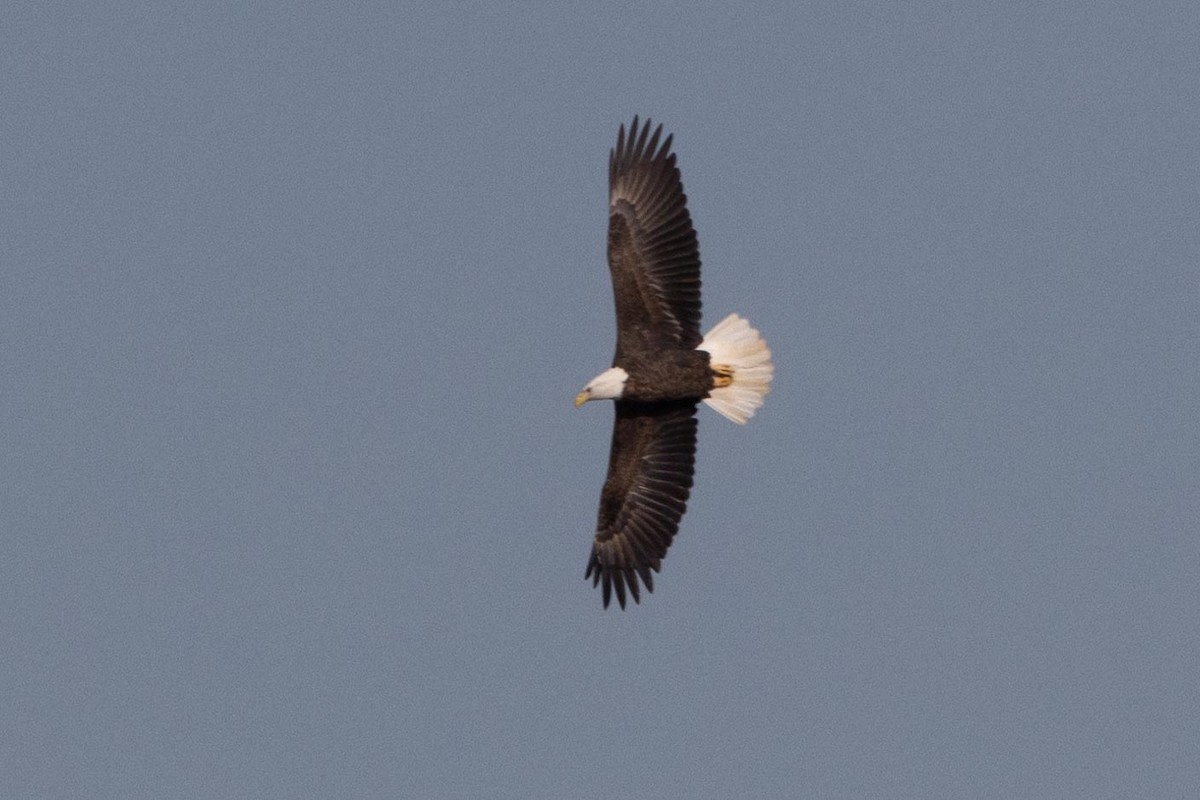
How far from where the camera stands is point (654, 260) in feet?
40.5

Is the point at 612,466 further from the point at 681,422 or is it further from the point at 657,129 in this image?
the point at 657,129

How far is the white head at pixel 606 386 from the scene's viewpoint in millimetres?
12125

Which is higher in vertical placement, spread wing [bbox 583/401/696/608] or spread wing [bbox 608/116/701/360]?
spread wing [bbox 608/116/701/360]

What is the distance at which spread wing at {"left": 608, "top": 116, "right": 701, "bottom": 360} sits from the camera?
1225cm

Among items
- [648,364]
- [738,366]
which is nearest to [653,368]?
[648,364]

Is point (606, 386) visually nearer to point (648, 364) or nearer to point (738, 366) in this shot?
point (648, 364)

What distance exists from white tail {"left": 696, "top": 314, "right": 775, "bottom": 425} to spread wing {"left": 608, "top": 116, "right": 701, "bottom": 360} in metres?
0.27

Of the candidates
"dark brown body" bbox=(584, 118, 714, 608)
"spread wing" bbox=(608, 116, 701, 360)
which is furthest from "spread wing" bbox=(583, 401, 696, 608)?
"spread wing" bbox=(608, 116, 701, 360)

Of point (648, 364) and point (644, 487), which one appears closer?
point (648, 364)

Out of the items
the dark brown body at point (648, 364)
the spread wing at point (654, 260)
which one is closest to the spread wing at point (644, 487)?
the dark brown body at point (648, 364)

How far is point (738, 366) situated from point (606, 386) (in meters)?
1.10

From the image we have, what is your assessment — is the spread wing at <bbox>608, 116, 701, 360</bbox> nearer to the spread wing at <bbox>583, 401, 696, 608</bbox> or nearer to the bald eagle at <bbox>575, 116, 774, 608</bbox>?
the bald eagle at <bbox>575, 116, 774, 608</bbox>

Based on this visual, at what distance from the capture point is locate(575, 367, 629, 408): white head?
12.1 meters

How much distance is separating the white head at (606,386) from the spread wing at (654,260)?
184 mm
